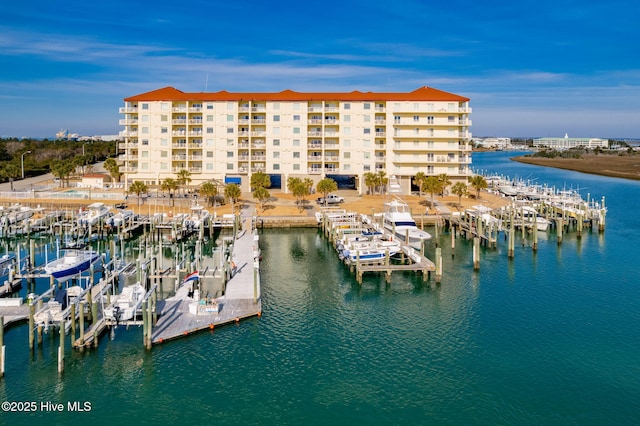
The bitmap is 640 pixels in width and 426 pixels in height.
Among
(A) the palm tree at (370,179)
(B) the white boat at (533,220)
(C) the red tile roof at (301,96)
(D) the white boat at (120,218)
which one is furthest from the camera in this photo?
(C) the red tile roof at (301,96)

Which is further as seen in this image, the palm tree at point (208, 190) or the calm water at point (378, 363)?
the palm tree at point (208, 190)

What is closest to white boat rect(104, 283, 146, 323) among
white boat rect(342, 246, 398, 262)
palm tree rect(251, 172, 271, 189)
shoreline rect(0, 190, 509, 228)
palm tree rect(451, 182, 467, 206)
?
white boat rect(342, 246, 398, 262)

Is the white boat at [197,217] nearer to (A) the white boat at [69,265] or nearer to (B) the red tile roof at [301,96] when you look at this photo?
(A) the white boat at [69,265]

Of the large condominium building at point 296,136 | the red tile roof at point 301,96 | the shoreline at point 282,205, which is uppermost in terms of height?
the red tile roof at point 301,96

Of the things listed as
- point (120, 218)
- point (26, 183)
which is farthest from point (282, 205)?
point (26, 183)

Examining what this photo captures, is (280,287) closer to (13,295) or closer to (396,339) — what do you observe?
(396,339)

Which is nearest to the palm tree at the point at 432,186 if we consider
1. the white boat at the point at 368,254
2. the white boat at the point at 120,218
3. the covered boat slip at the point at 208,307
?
the white boat at the point at 368,254

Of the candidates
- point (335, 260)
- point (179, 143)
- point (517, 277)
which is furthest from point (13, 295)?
point (179, 143)
